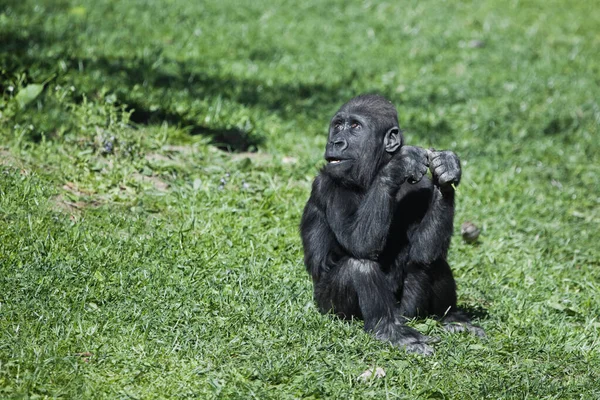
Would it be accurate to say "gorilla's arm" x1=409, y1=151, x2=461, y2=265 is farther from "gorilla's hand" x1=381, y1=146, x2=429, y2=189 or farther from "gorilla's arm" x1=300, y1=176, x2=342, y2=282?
"gorilla's arm" x1=300, y1=176, x2=342, y2=282

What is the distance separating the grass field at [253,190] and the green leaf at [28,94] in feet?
0.04

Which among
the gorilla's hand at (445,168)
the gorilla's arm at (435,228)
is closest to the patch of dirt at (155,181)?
the gorilla's arm at (435,228)

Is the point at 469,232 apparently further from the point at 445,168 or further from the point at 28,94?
the point at 28,94

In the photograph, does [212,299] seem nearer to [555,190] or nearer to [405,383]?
[405,383]

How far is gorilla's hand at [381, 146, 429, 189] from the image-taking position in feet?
17.4

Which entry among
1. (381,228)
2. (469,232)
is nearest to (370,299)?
(381,228)

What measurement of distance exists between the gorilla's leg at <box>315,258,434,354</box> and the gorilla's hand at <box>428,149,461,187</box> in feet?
2.37

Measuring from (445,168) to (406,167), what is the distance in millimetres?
312

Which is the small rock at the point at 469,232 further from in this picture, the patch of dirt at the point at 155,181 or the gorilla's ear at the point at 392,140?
the patch of dirt at the point at 155,181

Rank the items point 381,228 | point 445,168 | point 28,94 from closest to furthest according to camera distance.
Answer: point 381,228 < point 445,168 < point 28,94

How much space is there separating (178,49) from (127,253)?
5.28 meters

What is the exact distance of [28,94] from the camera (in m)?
7.70

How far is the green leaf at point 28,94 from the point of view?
7.68 m

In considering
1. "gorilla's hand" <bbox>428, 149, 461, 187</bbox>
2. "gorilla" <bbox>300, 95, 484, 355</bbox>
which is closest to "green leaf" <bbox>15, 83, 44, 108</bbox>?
"gorilla" <bbox>300, 95, 484, 355</bbox>
